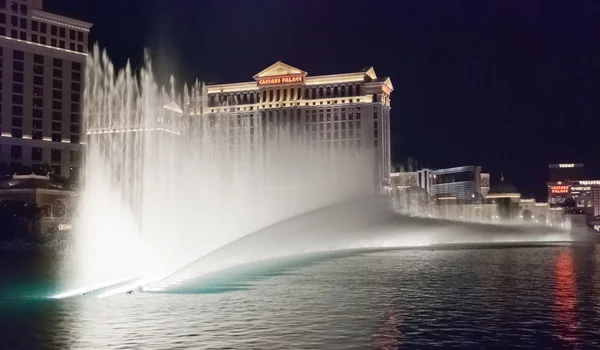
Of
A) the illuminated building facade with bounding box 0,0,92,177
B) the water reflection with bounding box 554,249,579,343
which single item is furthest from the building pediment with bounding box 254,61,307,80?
the water reflection with bounding box 554,249,579,343

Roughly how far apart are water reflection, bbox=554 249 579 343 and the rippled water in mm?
49

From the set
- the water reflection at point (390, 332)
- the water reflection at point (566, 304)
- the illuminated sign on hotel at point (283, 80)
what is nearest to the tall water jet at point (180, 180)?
the illuminated sign on hotel at point (283, 80)

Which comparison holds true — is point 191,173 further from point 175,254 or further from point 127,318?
point 127,318

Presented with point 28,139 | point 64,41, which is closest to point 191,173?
point 28,139

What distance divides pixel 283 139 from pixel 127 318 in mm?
114349

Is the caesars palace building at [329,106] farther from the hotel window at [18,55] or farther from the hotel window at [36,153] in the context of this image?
the hotel window at [18,55]

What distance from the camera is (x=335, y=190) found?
367ft

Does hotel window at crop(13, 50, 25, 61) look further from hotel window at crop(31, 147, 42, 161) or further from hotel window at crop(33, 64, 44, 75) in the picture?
hotel window at crop(31, 147, 42, 161)

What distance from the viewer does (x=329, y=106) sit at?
13775 centimetres

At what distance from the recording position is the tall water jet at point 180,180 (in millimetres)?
46531

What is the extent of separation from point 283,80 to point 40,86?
4658 cm

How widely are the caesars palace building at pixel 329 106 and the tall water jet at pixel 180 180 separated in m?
1.59

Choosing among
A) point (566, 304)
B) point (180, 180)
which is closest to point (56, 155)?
point (180, 180)

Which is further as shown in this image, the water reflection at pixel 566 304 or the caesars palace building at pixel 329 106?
the caesars palace building at pixel 329 106
